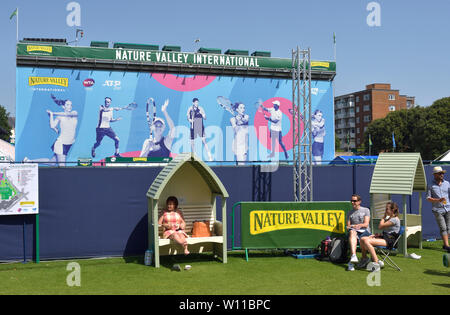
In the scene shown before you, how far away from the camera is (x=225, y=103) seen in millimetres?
34656

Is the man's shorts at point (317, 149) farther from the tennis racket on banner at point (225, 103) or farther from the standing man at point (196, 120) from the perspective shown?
the standing man at point (196, 120)

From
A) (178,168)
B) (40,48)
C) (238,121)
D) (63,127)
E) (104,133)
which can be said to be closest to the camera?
(178,168)

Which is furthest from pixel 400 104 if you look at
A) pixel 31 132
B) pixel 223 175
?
pixel 223 175

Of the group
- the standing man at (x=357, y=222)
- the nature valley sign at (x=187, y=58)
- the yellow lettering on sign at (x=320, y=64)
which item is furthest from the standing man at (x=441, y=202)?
the yellow lettering on sign at (x=320, y=64)

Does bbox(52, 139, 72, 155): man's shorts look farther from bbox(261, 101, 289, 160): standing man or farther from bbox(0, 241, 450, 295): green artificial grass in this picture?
bbox(0, 241, 450, 295): green artificial grass

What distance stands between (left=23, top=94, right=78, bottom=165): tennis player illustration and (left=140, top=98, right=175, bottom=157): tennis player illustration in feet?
16.5

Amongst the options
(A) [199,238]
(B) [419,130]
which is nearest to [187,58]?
(A) [199,238]

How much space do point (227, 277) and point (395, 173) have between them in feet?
17.2

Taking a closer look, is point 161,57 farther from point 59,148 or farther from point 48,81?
point 59,148

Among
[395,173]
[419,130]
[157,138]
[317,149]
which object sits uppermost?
[419,130]

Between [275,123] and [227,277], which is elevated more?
[275,123]

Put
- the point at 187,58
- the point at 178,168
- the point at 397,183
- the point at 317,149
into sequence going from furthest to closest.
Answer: the point at 317,149, the point at 187,58, the point at 397,183, the point at 178,168

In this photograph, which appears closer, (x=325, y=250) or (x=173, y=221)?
(x=173, y=221)

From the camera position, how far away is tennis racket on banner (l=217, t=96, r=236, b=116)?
113 ft
